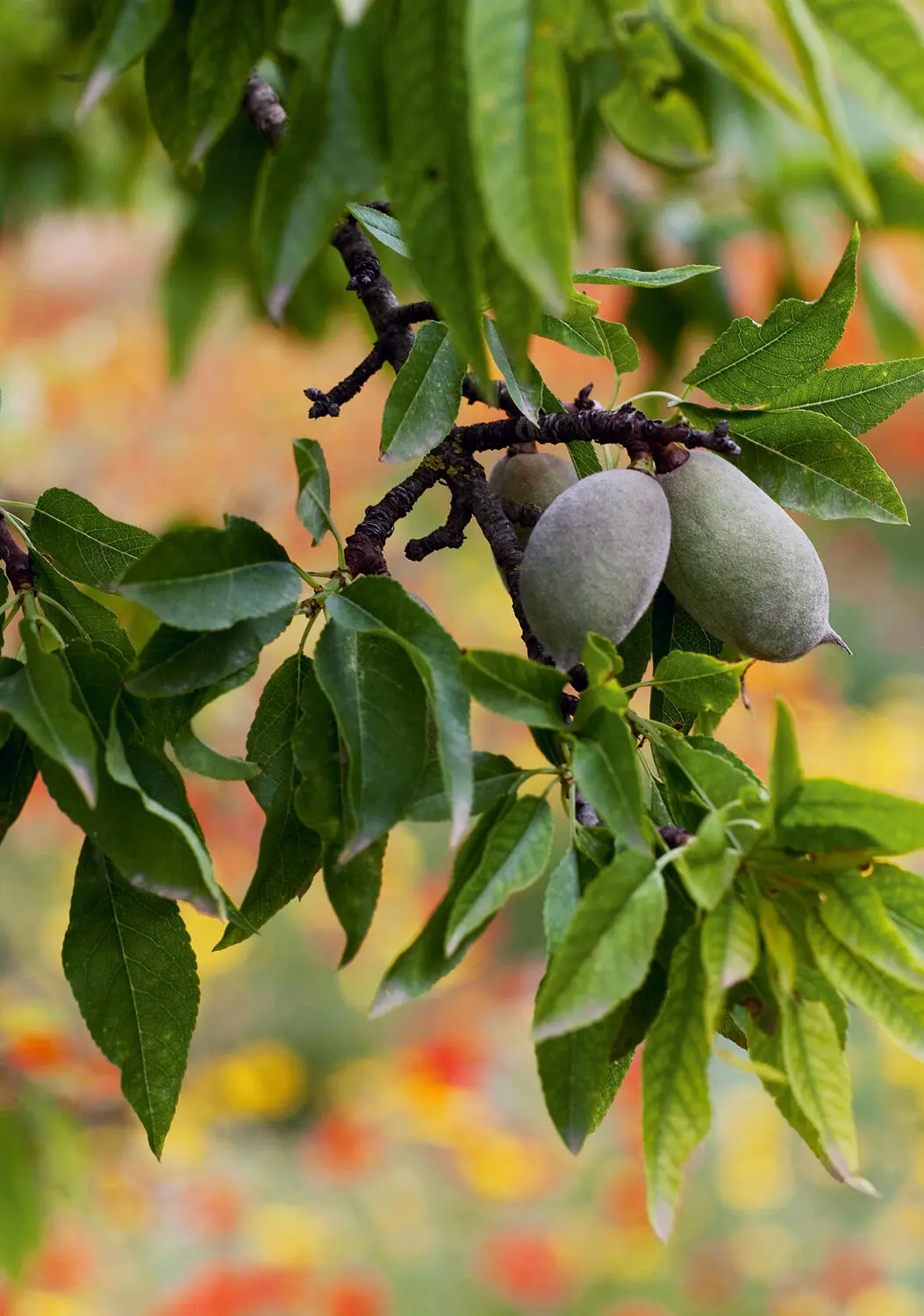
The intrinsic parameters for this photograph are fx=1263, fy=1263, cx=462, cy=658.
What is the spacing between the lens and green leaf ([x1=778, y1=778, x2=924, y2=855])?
422 mm

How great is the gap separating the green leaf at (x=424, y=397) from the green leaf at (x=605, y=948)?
21cm

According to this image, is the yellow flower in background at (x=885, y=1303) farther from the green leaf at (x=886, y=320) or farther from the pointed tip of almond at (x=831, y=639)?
the pointed tip of almond at (x=831, y=639)

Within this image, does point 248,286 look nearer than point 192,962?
No

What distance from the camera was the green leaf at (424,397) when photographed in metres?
0.55

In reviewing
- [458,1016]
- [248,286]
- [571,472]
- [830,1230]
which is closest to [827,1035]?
[571,472]

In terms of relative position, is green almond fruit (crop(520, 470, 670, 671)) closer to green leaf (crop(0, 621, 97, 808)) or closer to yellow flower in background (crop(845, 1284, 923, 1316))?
green leaf (crop(0, 621, 97, 808))

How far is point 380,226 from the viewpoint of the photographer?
1.99ft

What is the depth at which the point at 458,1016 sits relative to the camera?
3.18 m

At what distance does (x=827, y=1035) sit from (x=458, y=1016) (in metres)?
2.85

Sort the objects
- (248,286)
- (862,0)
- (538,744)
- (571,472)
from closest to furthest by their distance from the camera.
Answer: (862,0)
(538,744)
(571,472)
(248,286)

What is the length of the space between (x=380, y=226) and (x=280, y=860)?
304 millimetres

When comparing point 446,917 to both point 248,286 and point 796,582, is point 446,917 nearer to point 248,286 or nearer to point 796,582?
point 796,582

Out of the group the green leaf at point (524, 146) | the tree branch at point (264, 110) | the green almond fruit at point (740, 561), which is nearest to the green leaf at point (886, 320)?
the tree branch at point (264, 110)

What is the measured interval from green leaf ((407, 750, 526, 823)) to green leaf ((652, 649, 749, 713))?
86 millimetres
